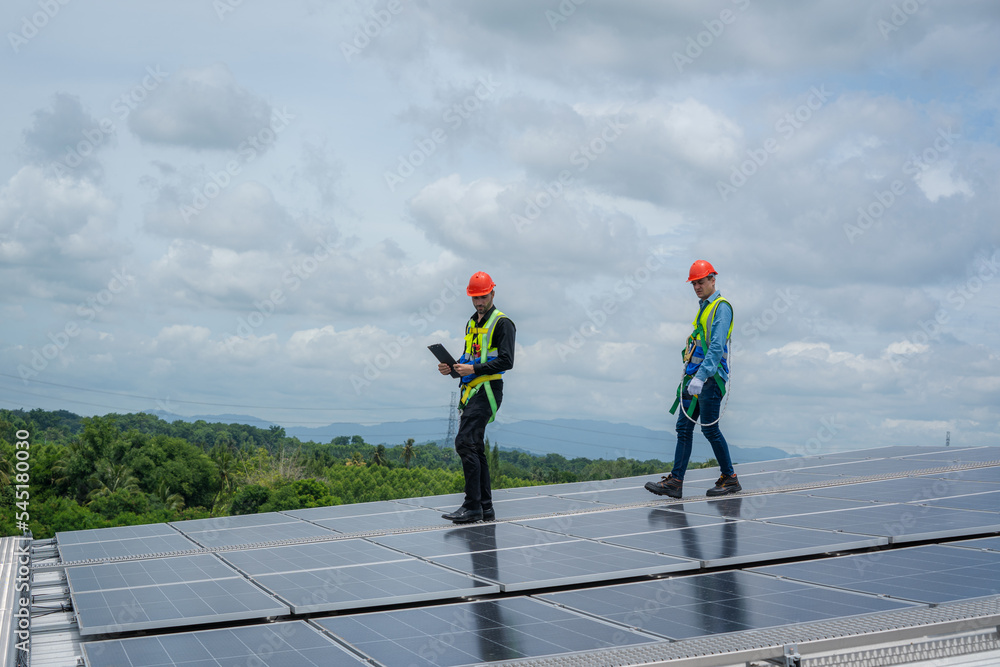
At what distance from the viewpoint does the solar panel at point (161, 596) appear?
508 cm

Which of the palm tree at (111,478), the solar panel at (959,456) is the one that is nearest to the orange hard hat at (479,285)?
the solar panel at (959,456)

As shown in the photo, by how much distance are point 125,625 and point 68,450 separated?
308 feet

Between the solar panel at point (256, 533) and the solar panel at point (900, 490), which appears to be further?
the solar panel at point (900, 490)

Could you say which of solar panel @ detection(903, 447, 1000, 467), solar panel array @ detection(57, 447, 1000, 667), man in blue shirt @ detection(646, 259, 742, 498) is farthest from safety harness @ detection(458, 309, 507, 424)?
solar panel @ detection(903, 447, 1000, 467)

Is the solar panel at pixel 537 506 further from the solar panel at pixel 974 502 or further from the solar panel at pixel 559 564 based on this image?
the solar panel at pixel 974 502

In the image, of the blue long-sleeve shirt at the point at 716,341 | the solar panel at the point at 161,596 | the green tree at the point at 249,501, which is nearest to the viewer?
the solar panel at the point at 161,596

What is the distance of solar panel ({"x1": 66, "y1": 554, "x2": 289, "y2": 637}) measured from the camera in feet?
16.7

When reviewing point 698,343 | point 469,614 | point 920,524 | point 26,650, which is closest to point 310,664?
point 469,614

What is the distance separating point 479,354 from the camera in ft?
30.4

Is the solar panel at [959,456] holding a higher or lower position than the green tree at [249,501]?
higher

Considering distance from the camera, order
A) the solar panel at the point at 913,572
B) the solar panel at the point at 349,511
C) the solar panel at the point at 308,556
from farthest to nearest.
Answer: the solar panel at the point at 349,511 < the solar panel at the point at 308,556 < the solar panel at the point at 913,572

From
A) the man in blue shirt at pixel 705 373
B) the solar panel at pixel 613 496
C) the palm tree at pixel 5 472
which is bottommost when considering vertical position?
the palm tree at pixel 5 472

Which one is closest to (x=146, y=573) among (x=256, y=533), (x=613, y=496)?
(x=256, y=533)

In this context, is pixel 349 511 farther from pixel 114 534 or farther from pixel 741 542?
pixel 741 542
